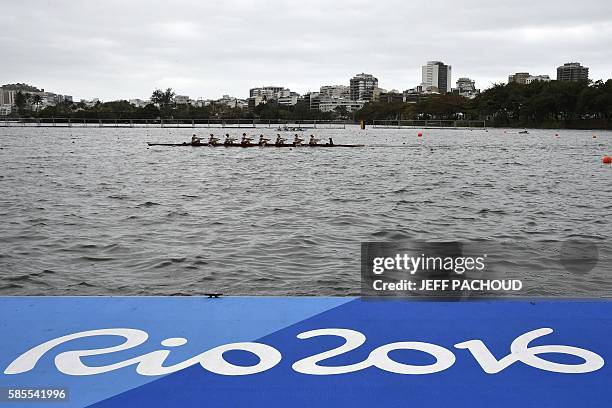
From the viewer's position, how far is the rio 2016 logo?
3250 millimetres

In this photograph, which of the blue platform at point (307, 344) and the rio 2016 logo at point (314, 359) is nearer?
the blue platform at point (307, 344)

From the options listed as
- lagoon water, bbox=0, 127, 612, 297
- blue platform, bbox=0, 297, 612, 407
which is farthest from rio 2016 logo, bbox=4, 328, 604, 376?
lagoon water, bbox=0, 127, 612, 297

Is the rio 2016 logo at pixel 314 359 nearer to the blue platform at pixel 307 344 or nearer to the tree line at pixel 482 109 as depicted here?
the blue platform at pixel 307 344

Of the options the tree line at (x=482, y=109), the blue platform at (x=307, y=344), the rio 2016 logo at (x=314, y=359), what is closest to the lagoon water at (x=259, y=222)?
the blue platform at (x=307, y=344)

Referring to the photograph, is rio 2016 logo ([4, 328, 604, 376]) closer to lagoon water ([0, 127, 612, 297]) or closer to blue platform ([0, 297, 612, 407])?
blue platform ([0, 297, 612, 407])

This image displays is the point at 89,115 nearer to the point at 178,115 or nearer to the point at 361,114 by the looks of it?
the point at 178,115

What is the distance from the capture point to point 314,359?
3.39 metres

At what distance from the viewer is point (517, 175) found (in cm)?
2253

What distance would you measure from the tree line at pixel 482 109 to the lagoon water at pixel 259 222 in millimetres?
67294

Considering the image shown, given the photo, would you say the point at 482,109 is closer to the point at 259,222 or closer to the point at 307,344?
the point at 259,222

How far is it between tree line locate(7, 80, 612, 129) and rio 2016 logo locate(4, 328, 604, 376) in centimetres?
8376

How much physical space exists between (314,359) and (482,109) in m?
110

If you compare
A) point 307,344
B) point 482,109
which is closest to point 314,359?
point 307,344

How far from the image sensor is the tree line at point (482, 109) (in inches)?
3359
